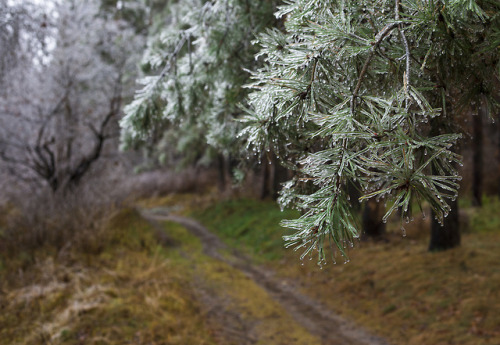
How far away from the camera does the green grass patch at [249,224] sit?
9.91m

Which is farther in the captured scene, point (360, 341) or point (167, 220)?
point (167, 220)

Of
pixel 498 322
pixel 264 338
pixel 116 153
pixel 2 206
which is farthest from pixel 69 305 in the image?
pixel 116 153

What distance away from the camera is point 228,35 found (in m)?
3.60

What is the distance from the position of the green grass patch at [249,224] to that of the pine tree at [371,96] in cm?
585

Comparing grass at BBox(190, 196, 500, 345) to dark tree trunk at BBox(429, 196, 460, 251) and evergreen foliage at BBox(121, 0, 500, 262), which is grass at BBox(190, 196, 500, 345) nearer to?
dark tree trunk at BBox(429, 196, 460, 251)

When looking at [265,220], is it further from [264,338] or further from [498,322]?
[498,322]

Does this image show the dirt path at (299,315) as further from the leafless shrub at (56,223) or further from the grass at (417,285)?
the leafless shrub at (56,223)

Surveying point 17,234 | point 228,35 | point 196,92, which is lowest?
point 17,234

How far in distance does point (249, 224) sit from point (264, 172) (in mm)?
3553

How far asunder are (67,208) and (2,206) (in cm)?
293

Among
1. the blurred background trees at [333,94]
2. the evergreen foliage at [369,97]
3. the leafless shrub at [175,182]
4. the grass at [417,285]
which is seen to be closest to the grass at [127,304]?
the grass at [417,285]

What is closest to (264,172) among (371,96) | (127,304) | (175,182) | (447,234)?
(175,182)

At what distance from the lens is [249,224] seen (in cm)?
1241

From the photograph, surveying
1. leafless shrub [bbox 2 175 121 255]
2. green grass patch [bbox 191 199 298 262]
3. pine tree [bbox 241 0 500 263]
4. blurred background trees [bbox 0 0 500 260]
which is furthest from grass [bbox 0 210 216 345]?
pine tree [bbox 241 0 500 263]
